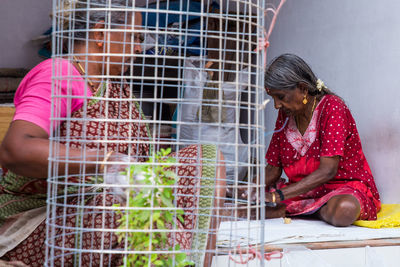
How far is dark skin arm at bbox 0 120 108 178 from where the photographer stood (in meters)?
1.52

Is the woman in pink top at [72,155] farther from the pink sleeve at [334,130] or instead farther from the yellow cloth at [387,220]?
the yellow cloth at [387,220]

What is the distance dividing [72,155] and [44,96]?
0.26m

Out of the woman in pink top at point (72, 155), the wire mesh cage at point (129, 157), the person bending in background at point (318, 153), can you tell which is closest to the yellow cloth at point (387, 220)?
the person bending in background at point (318, 153)

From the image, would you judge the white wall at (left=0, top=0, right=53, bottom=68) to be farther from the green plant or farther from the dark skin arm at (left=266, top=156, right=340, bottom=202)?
the green plant

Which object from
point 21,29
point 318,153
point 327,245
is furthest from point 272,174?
point 21,29

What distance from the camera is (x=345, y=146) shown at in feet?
9.32

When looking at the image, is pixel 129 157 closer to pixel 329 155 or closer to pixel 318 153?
pixel 329 155

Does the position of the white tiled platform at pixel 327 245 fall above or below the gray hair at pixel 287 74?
below

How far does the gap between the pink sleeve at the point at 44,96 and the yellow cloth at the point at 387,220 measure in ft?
5.28

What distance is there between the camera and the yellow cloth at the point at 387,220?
2.61 meters

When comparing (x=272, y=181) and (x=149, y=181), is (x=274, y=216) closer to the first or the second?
(x=272, y=181)

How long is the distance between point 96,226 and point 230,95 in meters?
2.57

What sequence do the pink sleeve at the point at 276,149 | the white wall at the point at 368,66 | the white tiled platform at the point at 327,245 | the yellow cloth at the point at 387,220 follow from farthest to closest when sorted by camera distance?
the pink sleeve at the point at 276,149 → the white wall at the point at 368,66 → the yellow cloth at the point at 387,220 → the white tiled platform at the point at 327,245

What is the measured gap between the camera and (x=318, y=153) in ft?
9.46
